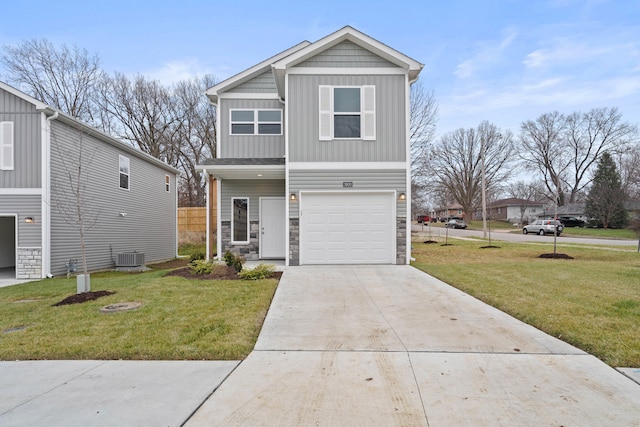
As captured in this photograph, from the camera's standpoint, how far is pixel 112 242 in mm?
13055

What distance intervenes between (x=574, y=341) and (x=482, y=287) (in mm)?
3067

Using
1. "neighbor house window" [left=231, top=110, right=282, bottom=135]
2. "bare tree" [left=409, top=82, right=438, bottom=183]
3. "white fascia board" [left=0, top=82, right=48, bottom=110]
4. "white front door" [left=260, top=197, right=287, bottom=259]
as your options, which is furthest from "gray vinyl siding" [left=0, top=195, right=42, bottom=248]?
"bare tree" [left=409, top=82, right=438, bottom=183]

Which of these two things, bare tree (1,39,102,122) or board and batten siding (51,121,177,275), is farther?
bare tree (1,39,102,122)

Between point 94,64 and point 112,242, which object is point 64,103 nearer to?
point 94,64

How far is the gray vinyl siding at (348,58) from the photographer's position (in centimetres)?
1019

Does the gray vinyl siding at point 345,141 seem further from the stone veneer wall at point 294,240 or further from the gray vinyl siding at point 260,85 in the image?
the gray vinyl siding at point 260,85

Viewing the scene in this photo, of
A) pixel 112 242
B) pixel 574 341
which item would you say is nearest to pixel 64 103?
pixel 112 242

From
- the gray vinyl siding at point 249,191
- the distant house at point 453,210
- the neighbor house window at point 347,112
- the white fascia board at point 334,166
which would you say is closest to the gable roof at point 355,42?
the neighbor house window at point 347,112

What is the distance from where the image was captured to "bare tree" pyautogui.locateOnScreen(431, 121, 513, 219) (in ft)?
139

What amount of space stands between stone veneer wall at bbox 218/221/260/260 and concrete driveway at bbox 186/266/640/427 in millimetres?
6694

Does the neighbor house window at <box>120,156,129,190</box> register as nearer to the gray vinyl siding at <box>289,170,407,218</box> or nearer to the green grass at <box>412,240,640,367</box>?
the gray vinyl siding at <box>289,170,407,218</box>

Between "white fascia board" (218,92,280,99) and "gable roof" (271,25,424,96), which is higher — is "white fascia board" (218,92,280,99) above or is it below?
below

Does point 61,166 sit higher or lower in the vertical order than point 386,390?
higher

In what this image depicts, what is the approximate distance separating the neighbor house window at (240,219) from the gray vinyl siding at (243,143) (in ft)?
5.27
